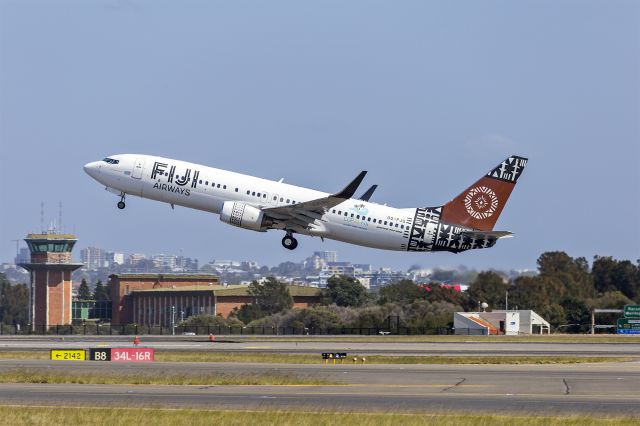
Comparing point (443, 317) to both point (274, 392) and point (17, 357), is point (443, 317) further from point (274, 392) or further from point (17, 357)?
point (274, 392)

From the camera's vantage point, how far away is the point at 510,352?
7250 centimetres

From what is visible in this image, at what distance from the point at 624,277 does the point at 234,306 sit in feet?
181

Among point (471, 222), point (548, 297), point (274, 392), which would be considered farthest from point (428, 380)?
point (548, 297)

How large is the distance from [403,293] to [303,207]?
237 feet

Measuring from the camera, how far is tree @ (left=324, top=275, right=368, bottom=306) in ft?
513

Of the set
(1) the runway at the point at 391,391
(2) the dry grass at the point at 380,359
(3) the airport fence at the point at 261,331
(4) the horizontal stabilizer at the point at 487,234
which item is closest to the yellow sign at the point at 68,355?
(2) the dry grass at the point at 380,359

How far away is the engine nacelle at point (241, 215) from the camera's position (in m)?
74.1

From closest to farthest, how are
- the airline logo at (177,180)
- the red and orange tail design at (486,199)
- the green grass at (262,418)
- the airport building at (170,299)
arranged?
the green grass at (262,418) → the airline logo at (177,180) → the red and orange tail design at (486,199) → the airport building at (170,299)

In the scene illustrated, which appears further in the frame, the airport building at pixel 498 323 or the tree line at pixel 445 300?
the tree line at pixel 445 300

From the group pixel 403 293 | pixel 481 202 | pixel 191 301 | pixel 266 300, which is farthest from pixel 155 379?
pixel 191 301

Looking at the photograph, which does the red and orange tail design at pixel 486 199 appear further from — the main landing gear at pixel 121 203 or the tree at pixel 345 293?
the tree at pixel 345 293

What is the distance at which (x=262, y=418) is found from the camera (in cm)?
3728

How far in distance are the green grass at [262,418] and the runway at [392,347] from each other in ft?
107

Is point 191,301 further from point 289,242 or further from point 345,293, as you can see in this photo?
point 289,242
